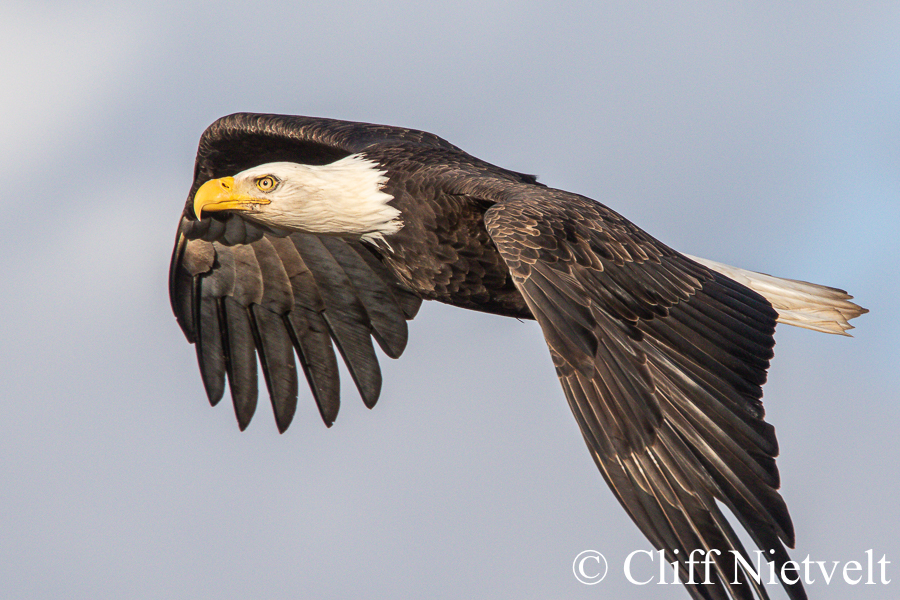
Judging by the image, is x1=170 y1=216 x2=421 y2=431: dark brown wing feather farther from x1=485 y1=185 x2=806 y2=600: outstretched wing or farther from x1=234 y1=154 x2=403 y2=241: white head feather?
x1=485 y1=185 x2=806 y2=600: outstretched wing

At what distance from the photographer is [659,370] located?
527cm

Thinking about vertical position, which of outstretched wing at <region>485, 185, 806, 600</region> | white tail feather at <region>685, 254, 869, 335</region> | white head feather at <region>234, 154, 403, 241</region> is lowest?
outstretched wing at <region>485, 185, 806, 600</region>

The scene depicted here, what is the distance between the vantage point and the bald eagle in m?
4.90

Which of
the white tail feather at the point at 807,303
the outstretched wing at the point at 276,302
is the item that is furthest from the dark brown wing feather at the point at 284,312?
the white tail feather at the point at 807,303

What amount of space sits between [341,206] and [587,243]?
5.96ft

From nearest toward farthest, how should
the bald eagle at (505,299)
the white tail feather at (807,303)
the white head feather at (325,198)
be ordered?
the bald eagle at (505,299) < the white head feather at (325,198) < the white tail feather at (807,303)

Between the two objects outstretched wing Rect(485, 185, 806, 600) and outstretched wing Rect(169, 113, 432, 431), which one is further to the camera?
outstretched wing Rect(169, 113, 432, 431)

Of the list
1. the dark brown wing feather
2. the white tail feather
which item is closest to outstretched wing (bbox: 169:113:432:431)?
the dark brown wing feather

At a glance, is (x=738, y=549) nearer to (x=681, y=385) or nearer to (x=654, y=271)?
(x=681, y=385)

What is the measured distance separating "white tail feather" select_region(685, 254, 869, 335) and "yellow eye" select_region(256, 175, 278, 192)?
2.77 m

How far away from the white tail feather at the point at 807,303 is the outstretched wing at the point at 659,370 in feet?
4.65

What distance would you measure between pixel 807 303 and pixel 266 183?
11.9 feet

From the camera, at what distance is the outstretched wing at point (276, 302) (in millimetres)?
8281

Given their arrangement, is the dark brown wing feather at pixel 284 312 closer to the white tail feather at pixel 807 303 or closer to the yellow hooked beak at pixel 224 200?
the yellow hooked beak at pixel 224 200
